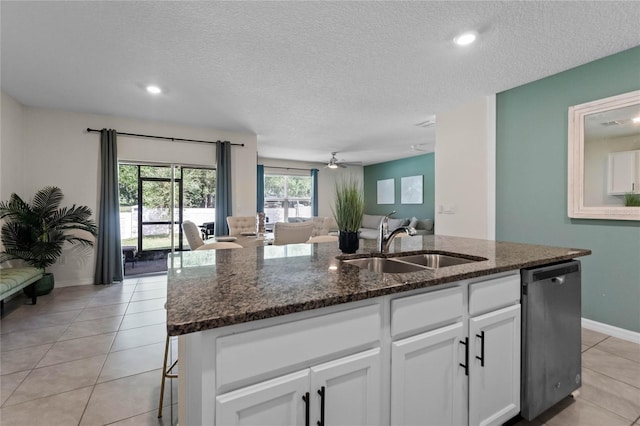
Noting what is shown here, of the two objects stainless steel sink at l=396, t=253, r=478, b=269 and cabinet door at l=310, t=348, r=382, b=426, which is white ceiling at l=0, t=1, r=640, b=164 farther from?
cabinet door at l=310, t=348, r=382, b=426

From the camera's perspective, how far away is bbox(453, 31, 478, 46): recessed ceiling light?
7.29 feet

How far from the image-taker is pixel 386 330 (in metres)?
1.06

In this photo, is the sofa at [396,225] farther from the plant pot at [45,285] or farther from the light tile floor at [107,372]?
the plant pot at [45,285]

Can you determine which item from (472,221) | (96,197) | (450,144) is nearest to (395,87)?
(450,144)

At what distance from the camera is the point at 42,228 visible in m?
3.71

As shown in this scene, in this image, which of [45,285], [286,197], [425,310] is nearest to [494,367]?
[425,310]

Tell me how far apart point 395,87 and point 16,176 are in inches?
196

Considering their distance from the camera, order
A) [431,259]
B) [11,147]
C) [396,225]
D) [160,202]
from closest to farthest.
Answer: [431,259], [11,147], [160,202], [396,225]

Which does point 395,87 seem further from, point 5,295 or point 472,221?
point 5,295

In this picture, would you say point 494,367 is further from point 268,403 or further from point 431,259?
point 268,403

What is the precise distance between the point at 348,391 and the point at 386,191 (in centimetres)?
790

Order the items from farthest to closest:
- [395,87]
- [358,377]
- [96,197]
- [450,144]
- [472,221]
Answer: [96,197], [450,144], [472,221], [395,87], [358,377]

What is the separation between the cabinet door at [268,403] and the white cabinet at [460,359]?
0.38 metres

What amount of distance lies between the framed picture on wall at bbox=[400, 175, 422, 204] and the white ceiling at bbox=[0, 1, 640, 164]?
365 cm
